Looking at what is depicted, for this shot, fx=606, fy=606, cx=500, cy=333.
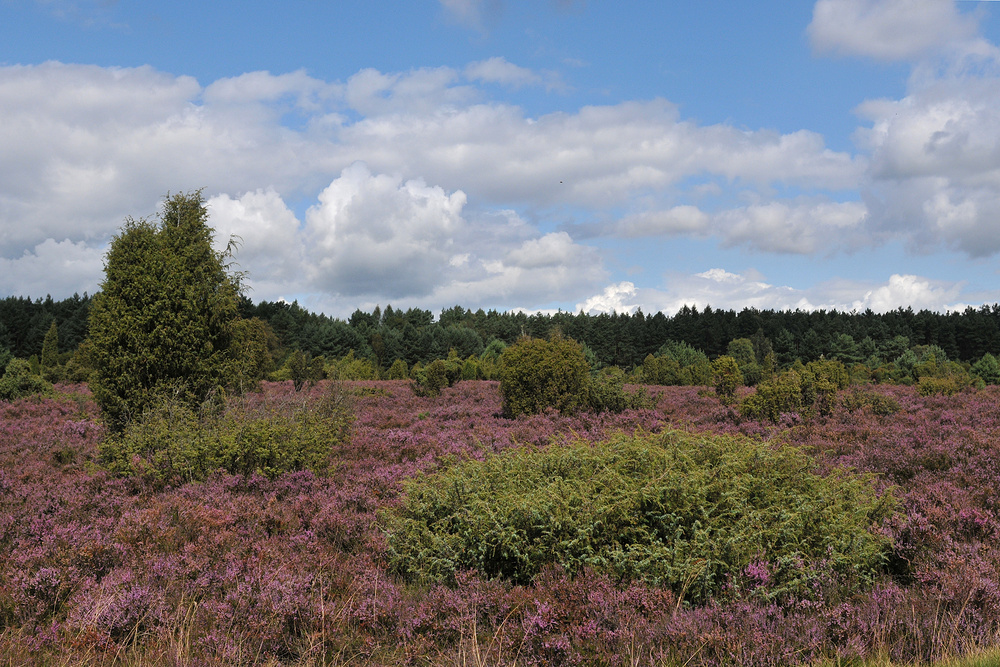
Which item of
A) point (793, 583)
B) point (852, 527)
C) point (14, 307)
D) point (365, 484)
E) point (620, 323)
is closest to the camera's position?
point (793, 583)

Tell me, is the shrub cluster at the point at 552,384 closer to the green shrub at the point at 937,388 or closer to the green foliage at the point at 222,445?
the green foliage at the point at 222,445

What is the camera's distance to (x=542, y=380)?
1628 centimetres

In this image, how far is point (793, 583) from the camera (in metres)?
4.21

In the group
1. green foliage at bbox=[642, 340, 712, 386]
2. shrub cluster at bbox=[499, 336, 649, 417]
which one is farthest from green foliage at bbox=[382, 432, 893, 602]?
green foliage at bbox=[642, 340, 712, 386]

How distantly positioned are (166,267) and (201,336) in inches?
60.9

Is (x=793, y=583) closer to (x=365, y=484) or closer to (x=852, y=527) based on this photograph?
(x=852, y=527)

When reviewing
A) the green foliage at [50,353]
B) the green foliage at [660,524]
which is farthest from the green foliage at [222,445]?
the green foliage at [50,353]

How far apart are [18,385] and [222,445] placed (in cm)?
1909

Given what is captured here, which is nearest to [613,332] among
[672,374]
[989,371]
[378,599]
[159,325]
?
[672,374]

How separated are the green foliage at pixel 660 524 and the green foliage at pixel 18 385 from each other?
22.9m

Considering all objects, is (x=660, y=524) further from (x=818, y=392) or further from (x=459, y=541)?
(x=818, y=392)

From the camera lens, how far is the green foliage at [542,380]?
1614cm

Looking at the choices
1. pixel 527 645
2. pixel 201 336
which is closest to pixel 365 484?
pixel 527 645

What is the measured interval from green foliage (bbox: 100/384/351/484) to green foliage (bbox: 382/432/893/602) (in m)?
3.83
